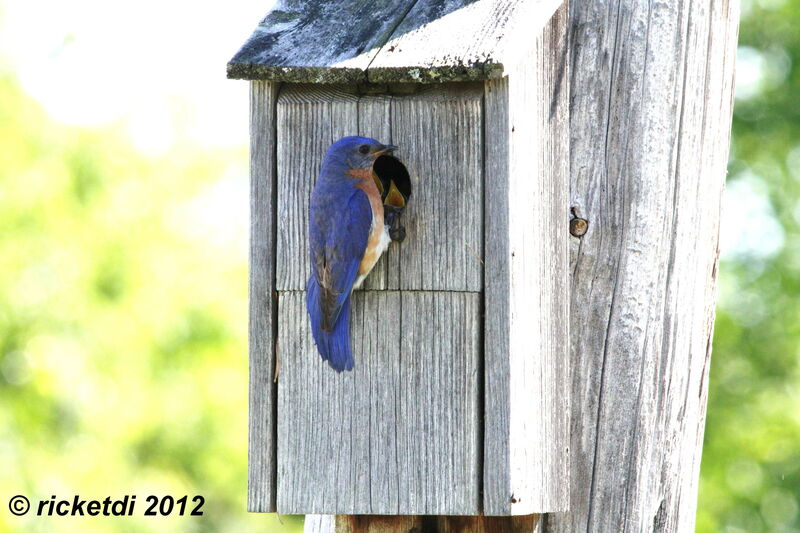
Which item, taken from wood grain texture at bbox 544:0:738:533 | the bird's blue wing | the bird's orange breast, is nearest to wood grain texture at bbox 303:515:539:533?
wood grain texture at bbox 544:0:738:533

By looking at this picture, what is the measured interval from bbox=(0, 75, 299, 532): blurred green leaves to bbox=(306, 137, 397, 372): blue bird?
19.1 ft

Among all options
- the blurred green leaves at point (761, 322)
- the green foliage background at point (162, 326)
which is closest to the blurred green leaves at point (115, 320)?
the green foliage background at point (162, 326)

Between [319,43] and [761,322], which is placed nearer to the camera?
[319,43]

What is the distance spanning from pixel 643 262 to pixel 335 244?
931 mm

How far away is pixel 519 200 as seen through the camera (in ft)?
9.91

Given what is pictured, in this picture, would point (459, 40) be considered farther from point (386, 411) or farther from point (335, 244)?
point (386, 411)

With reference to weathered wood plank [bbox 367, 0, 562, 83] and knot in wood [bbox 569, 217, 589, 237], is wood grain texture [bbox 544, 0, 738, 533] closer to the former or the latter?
knot in wood [bbox 569, 217, 589, 237]

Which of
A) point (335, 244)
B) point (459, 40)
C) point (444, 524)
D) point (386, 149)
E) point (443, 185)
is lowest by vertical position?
point (444, 524)

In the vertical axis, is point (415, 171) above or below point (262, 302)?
above

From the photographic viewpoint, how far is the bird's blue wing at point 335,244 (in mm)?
3025

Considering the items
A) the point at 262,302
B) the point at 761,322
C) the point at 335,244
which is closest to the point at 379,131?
the point at 335,244

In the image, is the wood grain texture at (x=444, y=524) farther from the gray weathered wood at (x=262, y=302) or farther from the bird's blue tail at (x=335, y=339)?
the bird's blue tail at (x=335, y=339)

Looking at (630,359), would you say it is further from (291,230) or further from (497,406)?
(291,230)

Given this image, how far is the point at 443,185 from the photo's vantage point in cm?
307
